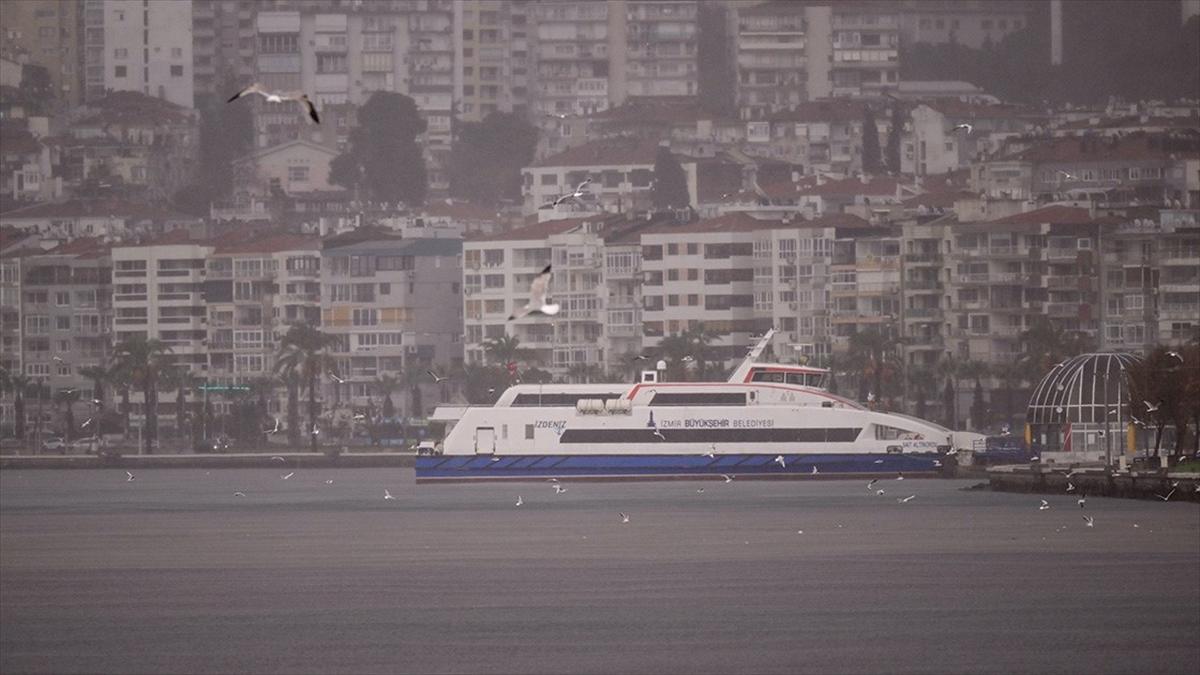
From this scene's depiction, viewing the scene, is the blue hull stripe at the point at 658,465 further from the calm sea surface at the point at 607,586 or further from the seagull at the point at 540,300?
the seagull at the point at 540,300

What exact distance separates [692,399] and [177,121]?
101 metres

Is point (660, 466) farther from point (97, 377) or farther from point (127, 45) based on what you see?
point (127, 45)

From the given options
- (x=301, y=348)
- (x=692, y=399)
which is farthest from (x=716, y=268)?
(x=692, y=399)

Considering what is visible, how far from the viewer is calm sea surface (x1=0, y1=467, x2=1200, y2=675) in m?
58.0

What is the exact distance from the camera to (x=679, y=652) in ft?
190

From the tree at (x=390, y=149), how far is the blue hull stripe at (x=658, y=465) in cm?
8812

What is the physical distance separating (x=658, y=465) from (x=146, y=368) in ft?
136

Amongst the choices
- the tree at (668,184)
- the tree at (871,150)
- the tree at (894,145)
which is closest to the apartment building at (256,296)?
the tree at (668,184)

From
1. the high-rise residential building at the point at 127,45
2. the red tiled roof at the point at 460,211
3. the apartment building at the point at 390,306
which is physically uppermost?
the high-rise residential building at the point at 127,45

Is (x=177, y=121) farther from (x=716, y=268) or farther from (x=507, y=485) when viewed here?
(x=507, y=485)

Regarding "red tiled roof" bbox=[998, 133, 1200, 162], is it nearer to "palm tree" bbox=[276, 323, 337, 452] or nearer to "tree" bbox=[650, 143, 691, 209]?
"tree" bbox=[650, 143, 691, 209]

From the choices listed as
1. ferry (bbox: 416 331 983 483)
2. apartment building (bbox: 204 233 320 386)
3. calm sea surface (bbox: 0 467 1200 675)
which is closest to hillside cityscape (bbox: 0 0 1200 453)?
apartment building (bbox: 204 233 320 386)

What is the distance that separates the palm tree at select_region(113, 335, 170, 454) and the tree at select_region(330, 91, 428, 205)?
4946 cm

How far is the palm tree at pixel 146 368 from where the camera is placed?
436 ft
